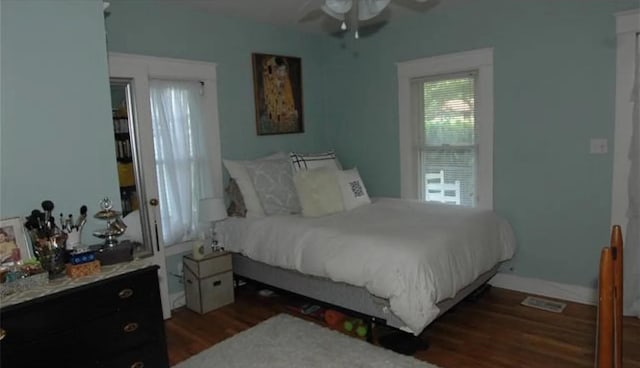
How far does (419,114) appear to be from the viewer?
159 inches

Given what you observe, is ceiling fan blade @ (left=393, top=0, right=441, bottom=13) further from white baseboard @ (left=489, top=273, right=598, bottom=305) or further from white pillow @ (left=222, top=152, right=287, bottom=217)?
white baseboard @ (left=489, top=273, right=598, bottom=305)

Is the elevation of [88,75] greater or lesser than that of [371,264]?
greater

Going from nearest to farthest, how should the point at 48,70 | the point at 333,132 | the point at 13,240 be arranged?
the point at 13,240, the point at 48,70, the point at 333,132

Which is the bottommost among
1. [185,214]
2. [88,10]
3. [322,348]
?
[322,348]

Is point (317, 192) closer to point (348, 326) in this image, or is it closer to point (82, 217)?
point (348, 326)

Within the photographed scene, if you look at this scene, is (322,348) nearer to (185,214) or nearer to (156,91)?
(185,214)

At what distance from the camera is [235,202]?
11.8ft

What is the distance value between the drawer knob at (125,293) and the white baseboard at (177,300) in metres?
1.60

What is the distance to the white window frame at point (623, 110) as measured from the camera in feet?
9.33

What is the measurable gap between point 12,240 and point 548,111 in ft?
11.6

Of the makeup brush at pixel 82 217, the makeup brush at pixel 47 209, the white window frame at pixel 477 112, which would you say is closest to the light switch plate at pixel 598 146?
the white window frame at pixel 477 112

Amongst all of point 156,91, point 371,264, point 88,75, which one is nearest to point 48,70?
point 88,75

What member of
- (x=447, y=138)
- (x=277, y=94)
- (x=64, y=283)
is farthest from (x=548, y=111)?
(x=64, y=283)

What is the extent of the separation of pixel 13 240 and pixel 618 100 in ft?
12.3
